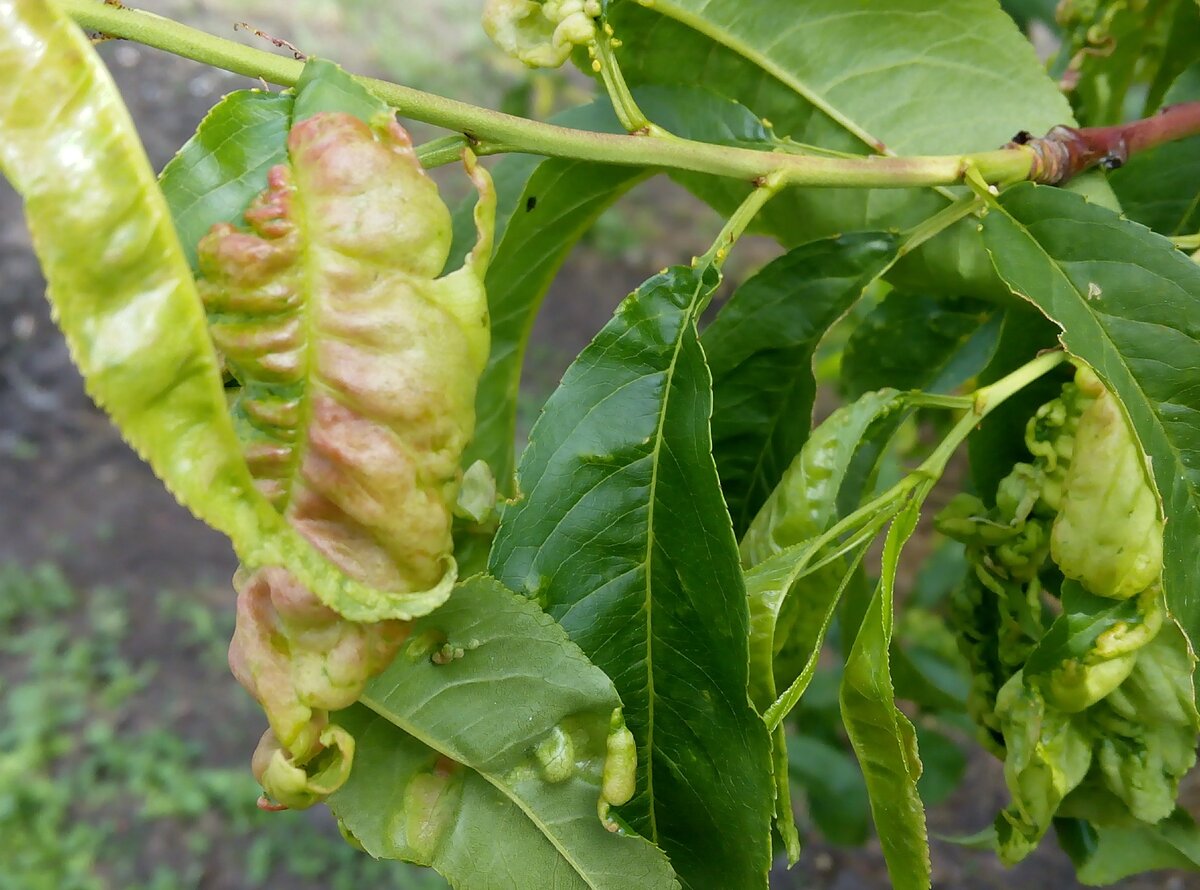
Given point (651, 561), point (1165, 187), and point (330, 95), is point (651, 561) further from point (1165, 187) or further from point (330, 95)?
point (1165, 187)

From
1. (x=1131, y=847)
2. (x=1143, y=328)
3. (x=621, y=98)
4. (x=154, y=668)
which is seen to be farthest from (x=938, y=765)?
(x=154, y=668)

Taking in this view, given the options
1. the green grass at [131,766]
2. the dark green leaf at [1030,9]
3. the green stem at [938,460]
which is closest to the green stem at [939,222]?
the green stem at [938,460]

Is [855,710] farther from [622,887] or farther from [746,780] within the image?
[622,887]

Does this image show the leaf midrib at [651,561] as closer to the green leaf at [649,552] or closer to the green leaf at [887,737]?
A: the green leaf at [649,552]

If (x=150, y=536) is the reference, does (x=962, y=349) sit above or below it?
above

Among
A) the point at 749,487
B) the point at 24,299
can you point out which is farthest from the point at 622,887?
the point at 24,299

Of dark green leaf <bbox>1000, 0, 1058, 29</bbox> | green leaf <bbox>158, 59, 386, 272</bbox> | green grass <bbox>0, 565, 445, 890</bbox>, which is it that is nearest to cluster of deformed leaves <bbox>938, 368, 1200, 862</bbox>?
green leaf <bbox>158, 59, 386, 272</bbox>

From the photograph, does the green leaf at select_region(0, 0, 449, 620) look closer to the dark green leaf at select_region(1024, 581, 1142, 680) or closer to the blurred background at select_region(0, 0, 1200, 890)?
the dark green leaf at select_region(1024, 581, 1142, 680)
